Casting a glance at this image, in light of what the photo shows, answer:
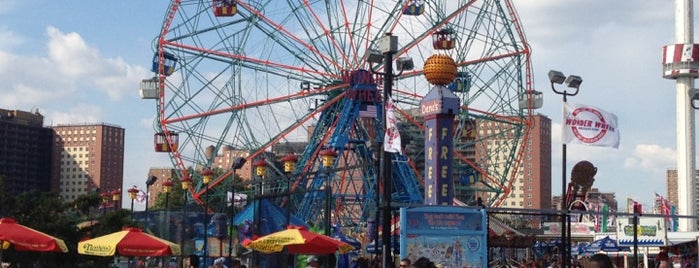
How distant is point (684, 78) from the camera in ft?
285

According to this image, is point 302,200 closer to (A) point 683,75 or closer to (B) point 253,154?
(B) point 253,154

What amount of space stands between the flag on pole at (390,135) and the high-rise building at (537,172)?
173 meters

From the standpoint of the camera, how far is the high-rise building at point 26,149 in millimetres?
166500

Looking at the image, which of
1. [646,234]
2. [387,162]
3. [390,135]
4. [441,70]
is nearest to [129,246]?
[387,162]

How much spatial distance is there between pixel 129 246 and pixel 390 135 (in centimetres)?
616

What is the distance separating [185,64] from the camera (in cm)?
4947

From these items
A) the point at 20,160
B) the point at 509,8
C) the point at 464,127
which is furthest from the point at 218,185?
the point at 20,160

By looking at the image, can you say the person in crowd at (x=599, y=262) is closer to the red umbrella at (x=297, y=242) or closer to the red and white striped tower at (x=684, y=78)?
the red umbrella at (x=297, y=242)

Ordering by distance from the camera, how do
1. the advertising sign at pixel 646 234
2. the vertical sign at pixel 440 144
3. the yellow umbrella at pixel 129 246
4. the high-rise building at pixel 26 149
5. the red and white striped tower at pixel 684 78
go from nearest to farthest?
the yellow umbrella at pixel 129 246, the vertical sign at pixel 440 144, the advertising sign at pixel 646 234, the red and white striped tower at pixel 684 78, the high-rise building at pixel 26 149

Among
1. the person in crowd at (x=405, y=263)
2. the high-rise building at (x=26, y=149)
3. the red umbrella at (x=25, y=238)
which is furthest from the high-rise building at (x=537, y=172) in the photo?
the person in crowd at (x=405, y=263)

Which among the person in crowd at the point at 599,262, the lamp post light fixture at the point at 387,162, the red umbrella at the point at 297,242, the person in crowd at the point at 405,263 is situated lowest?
the person in crowd at the point at 405,263

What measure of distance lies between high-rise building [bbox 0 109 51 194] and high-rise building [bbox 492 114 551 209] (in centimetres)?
8477

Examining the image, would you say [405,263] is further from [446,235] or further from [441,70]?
[441,70]

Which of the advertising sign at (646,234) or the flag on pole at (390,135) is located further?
the advertising sign at (646,234)
